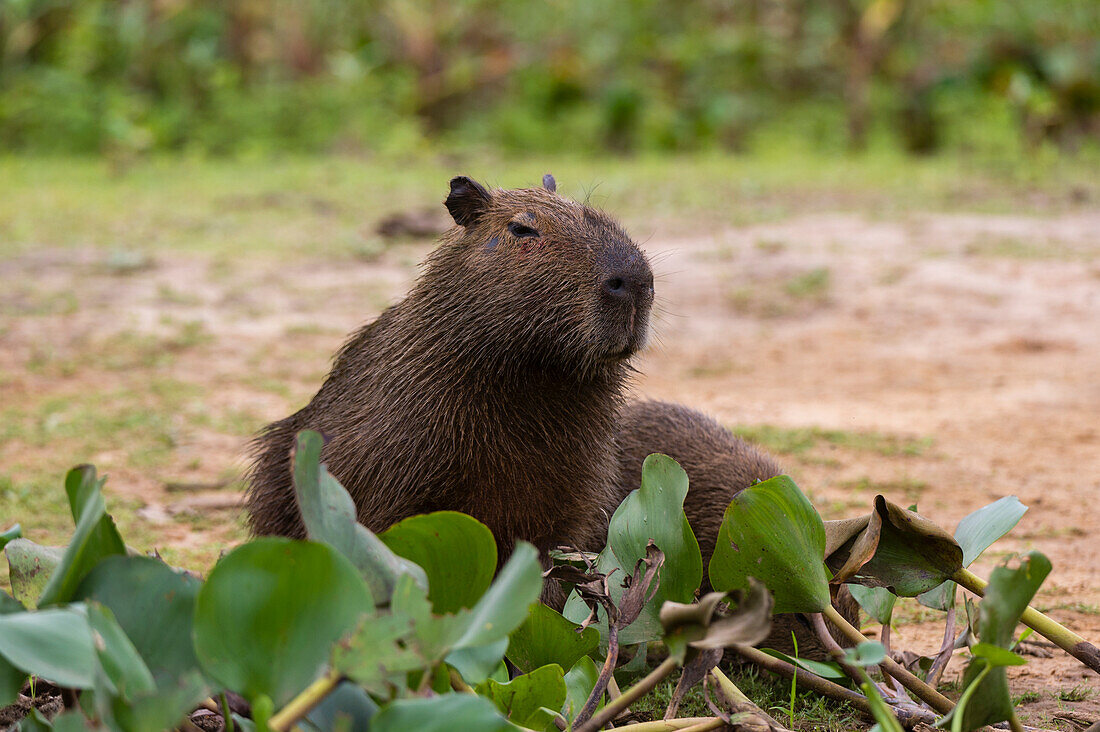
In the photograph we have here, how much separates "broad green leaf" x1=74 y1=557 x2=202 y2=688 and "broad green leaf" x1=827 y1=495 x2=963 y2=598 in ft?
3.77

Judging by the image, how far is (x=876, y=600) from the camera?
8.16 ft

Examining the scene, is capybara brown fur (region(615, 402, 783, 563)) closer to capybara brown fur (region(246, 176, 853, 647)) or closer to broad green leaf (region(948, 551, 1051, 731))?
capybara brown fur (region(246, 176, 853, 647))

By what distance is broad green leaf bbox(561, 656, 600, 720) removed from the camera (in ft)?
6.76

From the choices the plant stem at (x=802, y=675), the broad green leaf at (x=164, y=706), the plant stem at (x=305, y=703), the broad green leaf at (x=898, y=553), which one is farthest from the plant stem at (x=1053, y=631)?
the broad green leaf at (x=164, y=706)

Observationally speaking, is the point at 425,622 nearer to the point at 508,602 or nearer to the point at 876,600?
the point at 508,602

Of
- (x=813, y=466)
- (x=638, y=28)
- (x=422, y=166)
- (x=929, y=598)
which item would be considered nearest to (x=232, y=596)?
(x=929, y=598)

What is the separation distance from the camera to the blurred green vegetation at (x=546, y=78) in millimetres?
12344

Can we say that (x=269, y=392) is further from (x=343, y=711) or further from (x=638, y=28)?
(x=638, y=28)

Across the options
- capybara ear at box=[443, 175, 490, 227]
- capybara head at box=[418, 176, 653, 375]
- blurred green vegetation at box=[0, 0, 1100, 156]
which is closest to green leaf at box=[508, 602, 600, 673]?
capybara head at box=[418, 176, 653, 375]

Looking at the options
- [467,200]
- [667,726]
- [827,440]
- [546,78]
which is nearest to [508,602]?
[667,726]

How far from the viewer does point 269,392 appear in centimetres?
547

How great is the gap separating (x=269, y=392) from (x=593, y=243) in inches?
128

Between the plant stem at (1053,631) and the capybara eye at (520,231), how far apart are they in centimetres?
112

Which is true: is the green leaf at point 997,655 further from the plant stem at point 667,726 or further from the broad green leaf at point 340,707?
the broad green leaf at point 340,707
